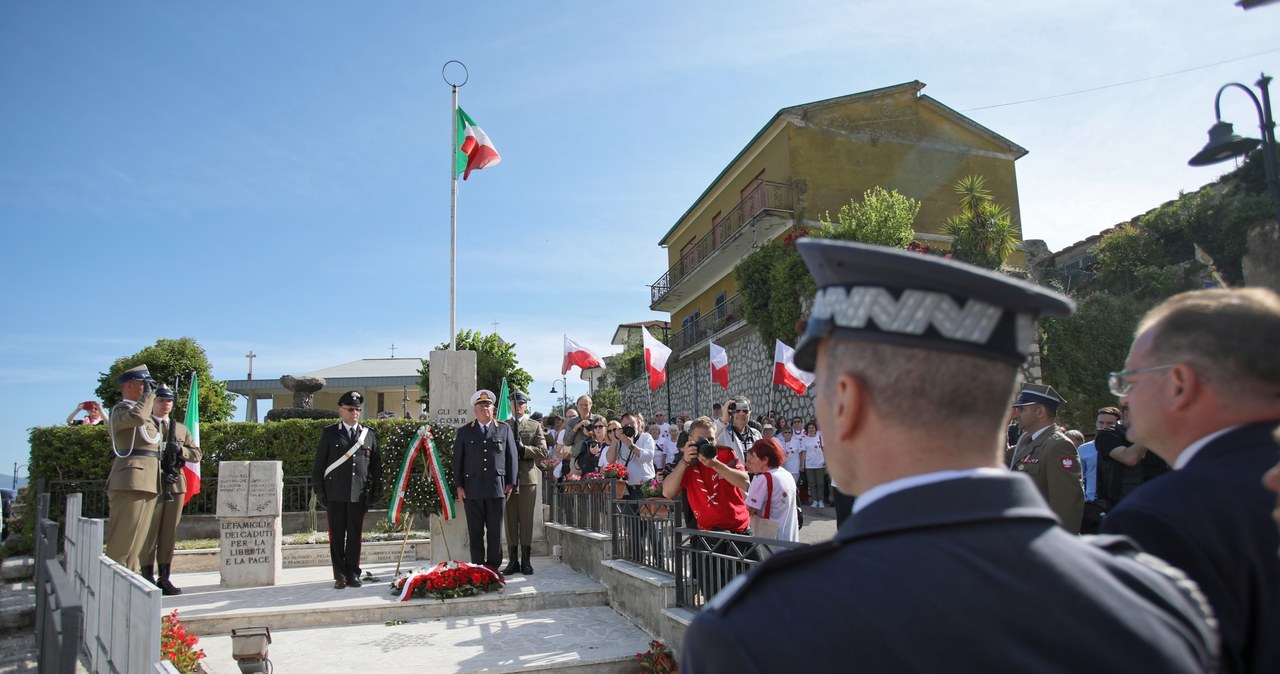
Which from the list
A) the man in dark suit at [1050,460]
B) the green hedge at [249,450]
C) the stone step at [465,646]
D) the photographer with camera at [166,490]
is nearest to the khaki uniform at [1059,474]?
the man in dark suit at [1050,460]

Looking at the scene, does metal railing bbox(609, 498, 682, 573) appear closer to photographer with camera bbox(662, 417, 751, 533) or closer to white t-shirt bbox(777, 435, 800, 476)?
photographer with camera bbox(662, 417, 751, 533)

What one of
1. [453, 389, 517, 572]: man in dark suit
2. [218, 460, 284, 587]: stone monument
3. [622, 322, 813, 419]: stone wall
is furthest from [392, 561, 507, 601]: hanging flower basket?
[622, 322, 813, 419]: stone wall

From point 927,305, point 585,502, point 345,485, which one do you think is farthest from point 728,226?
point 927,305

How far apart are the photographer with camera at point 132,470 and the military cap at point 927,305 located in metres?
8.95

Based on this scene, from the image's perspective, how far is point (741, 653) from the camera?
1188 millimetres

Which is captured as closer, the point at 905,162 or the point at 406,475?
the point at 406,475

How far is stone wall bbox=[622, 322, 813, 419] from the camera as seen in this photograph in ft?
87.0

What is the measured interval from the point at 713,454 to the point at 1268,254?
2697 cm

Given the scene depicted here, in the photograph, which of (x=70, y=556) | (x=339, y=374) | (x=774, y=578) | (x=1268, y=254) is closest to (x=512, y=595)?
(x=70, y=556)

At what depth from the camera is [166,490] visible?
9062mm

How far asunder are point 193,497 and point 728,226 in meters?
22.2

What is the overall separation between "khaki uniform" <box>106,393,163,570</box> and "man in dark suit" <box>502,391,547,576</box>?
Answer: 414 centimetres

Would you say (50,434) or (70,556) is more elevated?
(50,434)

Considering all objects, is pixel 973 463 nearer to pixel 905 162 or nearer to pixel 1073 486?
pixel 1073 486
